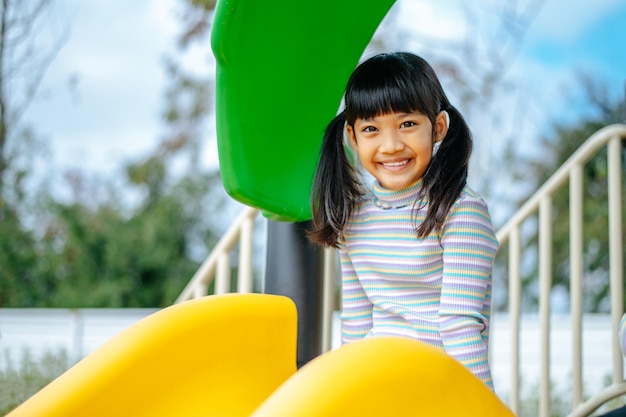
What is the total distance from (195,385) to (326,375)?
34 centimetres

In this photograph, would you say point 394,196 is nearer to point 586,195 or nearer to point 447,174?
point 447,174

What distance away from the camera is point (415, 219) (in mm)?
1051

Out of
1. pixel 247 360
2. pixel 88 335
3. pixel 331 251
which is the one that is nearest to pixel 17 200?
pixel 88 335

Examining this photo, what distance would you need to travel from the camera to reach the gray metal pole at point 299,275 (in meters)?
1.29

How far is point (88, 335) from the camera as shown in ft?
13.4

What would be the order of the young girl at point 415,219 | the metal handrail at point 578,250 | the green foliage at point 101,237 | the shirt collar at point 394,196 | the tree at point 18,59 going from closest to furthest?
1. the young girl at point 415,219
2. the shirt collar at point 394,196
3. the metal handrail at point 578,250
4. the tree at point 18,59
5. the green foliage at point 101,237

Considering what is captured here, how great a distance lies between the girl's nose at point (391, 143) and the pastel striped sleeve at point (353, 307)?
0.21m

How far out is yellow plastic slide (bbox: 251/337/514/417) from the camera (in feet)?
2.21

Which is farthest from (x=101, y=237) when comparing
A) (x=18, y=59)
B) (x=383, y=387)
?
(x=383, y=387)

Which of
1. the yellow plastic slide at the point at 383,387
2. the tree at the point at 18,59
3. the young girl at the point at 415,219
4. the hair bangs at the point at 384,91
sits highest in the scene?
the tree at the point at 18,59

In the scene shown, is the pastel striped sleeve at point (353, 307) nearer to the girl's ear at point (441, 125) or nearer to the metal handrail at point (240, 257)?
the girl's ear at point (441, 125)

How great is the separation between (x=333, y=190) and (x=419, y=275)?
21 cm

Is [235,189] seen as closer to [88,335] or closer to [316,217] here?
[316,217]

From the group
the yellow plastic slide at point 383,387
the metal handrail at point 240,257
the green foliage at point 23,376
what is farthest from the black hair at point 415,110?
the green foliage at point 23,376
